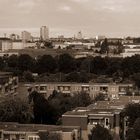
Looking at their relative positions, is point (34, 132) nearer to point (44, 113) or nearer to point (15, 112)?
point (15, 112)

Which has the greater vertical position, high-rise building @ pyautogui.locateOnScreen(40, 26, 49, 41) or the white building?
high-rise building @ pyautogui.locateOnScreen(40, 26, 49, 41)

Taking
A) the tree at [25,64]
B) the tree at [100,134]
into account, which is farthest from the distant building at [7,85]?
the tree at [25,64]

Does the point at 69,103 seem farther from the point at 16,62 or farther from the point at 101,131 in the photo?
the point at 16,62

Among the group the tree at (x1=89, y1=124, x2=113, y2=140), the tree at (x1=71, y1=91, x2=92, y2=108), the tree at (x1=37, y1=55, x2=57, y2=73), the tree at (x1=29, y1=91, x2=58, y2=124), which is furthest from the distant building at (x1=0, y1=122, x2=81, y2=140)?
the tree at (x1=37, y1=55, x2=57, y2=73)

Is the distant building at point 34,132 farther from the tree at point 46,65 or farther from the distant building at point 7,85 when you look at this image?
the tree at point 46,65

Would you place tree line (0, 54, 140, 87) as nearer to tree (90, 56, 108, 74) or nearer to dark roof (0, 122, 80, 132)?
tree (90, 56, 108, 74)

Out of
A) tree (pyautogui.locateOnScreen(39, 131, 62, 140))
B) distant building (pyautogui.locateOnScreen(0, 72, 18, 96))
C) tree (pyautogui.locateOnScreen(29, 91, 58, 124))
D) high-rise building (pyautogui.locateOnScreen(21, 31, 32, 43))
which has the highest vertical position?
high-rise building (pyautogui.locateOnScreen(21, 31, 32, 43))

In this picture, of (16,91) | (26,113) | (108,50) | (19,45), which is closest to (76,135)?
(26,113)
